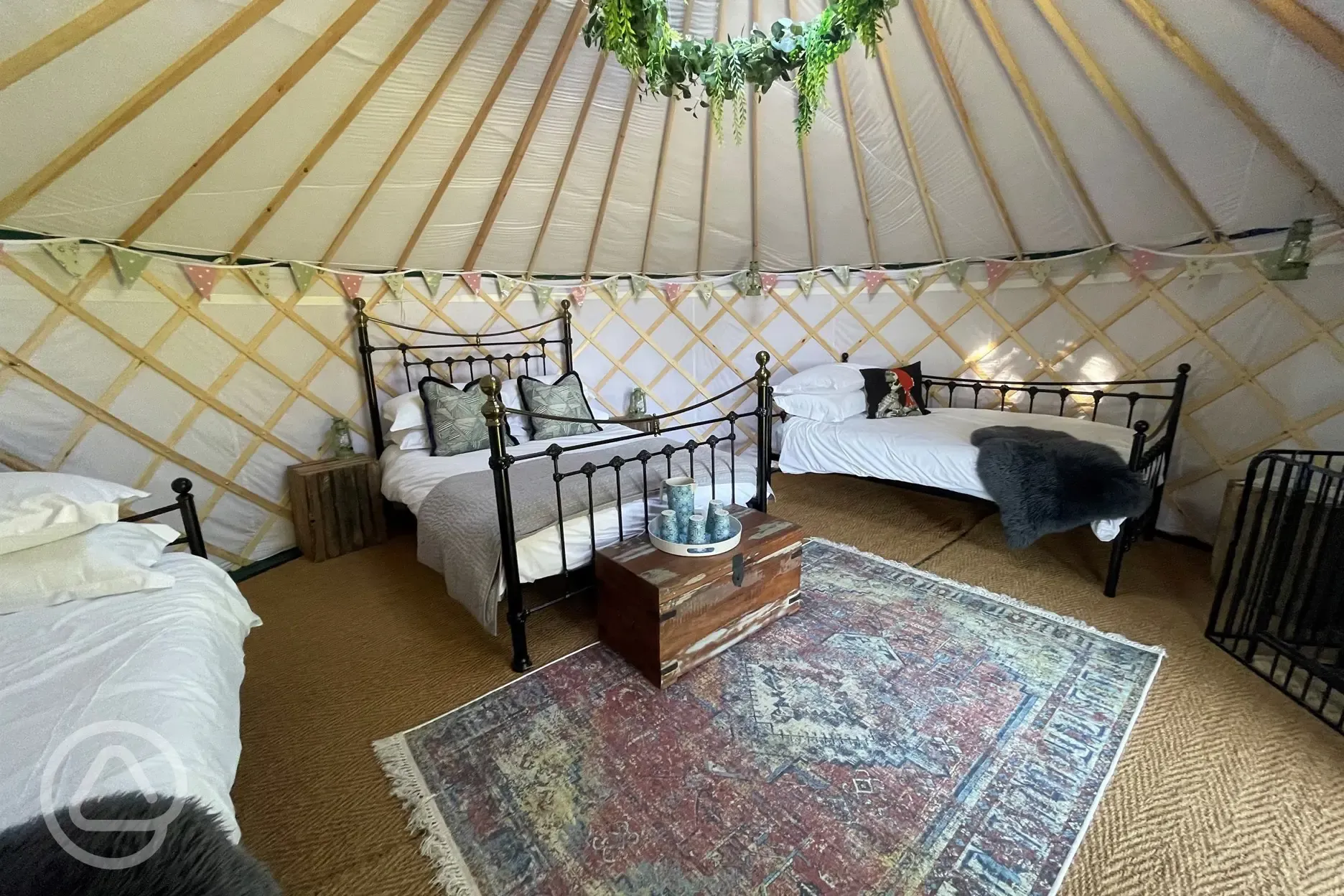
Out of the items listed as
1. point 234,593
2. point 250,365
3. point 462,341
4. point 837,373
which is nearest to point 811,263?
point 837,373

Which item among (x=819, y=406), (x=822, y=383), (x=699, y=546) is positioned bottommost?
(x=699, y=546)

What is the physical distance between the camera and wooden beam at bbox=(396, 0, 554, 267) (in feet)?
7.02

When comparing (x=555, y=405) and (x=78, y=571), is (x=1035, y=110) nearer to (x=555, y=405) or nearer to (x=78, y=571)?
(x=555, y=405)

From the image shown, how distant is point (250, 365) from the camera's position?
→ 2889 mm

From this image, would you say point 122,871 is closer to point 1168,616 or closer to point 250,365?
point 250,365

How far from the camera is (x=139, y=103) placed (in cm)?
184

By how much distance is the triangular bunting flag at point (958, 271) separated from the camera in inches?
147

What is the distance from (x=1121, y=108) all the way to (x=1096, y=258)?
112 cm

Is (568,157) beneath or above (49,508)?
above

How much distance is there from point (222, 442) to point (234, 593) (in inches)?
61.2

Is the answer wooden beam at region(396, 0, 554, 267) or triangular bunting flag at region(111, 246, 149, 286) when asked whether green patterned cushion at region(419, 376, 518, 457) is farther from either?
triangular bunting flag at region(111, 246, 149, 286)

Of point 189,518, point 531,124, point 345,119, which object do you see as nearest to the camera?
point 189,518

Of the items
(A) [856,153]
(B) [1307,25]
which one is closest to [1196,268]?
(B) [1307,25]

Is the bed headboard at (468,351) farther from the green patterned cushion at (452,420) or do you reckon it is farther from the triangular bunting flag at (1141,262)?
the triangular bunting flag at (1141,262)
